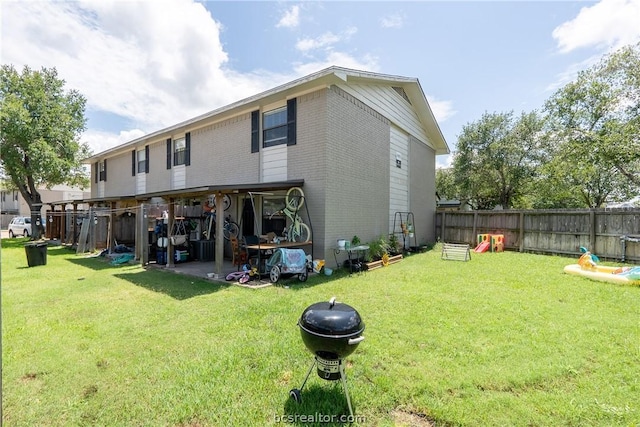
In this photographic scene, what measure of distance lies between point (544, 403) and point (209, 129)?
11.8 meters

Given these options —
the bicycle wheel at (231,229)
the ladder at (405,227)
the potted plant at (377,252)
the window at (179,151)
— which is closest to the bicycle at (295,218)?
the potted plant at (377,252)

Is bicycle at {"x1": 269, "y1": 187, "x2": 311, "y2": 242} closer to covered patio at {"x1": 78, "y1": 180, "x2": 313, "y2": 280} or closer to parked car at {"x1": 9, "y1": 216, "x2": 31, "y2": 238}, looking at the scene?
covered patio at {"x1": 78, "y1": 180, "x2": 313, "y2": 280}

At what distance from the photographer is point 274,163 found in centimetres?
949

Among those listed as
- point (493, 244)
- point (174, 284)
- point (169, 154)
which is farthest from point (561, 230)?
point (169, 154)

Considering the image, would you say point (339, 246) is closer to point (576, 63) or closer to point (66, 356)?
point (66, 356)

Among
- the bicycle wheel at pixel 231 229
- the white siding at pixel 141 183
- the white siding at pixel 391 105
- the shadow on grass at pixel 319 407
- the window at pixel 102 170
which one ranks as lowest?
the shadow on grass at pixel 319 407

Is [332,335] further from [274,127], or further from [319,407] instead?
[274,127]

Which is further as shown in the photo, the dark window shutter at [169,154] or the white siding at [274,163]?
the dark window shutter at [169,154]

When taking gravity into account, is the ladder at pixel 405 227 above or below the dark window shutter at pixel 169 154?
below

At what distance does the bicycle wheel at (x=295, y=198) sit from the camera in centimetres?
852

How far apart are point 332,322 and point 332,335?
0.34 feet

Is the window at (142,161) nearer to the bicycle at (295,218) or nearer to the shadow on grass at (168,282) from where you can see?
the shadow on grass at (168,282)

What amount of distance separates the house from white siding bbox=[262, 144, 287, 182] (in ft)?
0.10

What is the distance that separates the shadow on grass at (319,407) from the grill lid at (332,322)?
0.78 m
